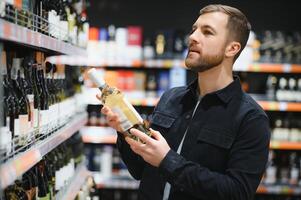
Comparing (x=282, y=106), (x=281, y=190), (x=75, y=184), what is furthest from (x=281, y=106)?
(x=75, y=184)

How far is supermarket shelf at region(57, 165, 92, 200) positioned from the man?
1.64 ft

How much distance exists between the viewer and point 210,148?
6.21 feet

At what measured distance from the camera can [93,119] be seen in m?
4.68

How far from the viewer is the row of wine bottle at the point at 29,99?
1660mm

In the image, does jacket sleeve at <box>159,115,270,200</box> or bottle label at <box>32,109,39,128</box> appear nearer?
jacket sleeve at <box>159,115,270,200</box>

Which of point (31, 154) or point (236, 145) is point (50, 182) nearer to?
point (31, 154)

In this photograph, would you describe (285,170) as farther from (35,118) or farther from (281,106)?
(35,118)

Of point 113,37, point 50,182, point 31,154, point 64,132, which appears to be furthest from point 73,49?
point 113,37

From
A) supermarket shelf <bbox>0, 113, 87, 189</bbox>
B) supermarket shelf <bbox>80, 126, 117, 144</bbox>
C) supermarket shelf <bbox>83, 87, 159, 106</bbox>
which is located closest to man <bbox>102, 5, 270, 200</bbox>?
supermarket shelf <bbox>0, 113, 87, 189</bbox>

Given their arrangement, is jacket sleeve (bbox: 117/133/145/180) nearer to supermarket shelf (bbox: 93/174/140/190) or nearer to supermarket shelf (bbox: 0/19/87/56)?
supermarket shelf (bbox: 0/19/87/56)

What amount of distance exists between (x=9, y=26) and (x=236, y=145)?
40.2 inches

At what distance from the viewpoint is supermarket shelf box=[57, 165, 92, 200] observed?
7.99ft

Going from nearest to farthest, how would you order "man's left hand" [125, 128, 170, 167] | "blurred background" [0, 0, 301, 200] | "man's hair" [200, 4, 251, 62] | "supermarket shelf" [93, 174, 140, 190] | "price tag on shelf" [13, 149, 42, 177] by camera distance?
"price tag on shelf" [13, 149, 42, 177] → "man's left hand" [125, 128, 170, 167] → "man's hair" [200, 4, 251, 62] → "blurred background" [0, 0, 301, 200] → "supermarket shelf" [93, 174, 140, 190]

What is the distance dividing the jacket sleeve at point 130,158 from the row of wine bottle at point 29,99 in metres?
0.35
